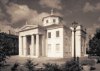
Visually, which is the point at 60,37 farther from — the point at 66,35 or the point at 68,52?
the point at 68,52

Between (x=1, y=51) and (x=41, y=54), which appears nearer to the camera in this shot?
(x=1, y=51)

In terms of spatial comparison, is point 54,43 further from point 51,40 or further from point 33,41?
point 33,41

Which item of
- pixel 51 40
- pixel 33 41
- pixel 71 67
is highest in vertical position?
pixel 51 40

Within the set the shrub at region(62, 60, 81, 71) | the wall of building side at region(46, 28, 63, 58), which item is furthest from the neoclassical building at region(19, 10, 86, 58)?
the shrub at region(62, 60, 81, 71)

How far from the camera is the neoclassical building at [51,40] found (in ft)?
162

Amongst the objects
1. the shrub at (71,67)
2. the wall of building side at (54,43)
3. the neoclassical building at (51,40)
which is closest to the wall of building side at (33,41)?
the neoclassical building at (51,40)

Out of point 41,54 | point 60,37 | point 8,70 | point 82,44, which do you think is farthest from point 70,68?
point 82,44

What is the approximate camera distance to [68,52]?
5153 centimetres

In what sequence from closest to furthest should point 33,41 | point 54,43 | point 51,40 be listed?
point 54,43 < point 51,40 < point 33,41

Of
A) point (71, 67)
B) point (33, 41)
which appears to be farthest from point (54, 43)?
point (71, 67)

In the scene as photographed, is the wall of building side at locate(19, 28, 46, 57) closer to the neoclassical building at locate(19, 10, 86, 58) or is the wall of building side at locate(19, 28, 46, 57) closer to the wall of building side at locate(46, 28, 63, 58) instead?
the neoclassical building at locate(19, 10, 86, 58)

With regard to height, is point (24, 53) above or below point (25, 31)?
below

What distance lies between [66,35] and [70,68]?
3275 centimetres

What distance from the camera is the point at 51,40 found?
50.9m
